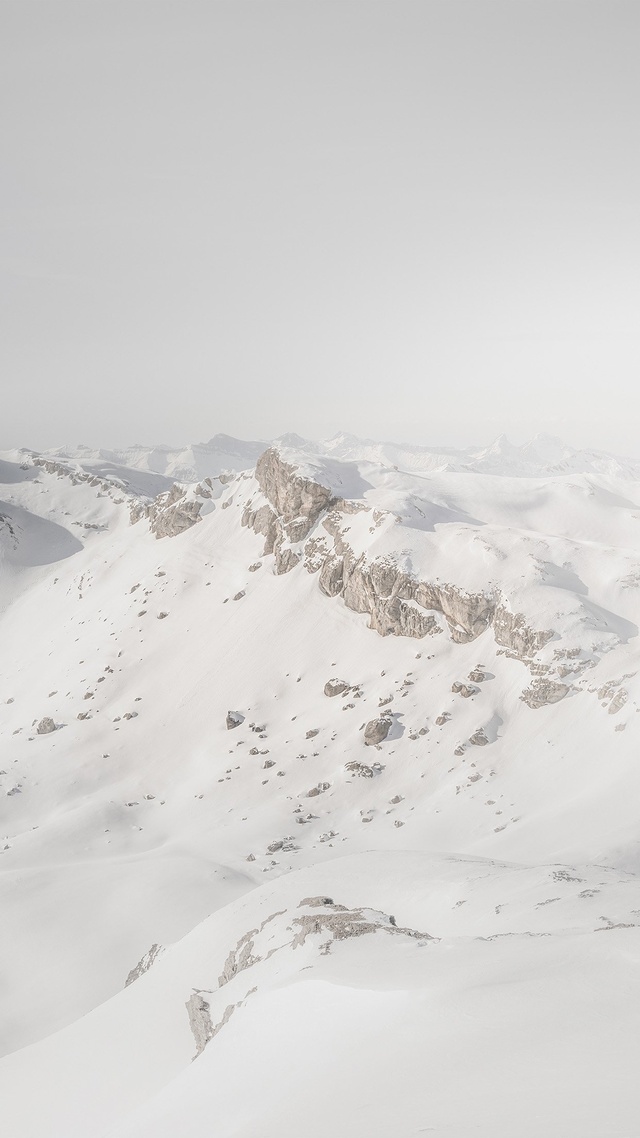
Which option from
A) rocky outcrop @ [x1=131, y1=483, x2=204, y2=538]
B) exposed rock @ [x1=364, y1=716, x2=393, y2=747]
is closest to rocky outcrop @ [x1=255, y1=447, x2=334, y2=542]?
rocky outcrop @ [x1=131, y1=483, x2=204, y2=538]

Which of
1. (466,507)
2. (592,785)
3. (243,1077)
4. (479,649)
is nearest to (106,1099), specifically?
(243,1077)

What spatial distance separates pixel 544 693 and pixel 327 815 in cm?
2011

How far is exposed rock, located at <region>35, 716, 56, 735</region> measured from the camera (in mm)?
60375

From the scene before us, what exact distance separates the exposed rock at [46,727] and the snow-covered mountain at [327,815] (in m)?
0.30

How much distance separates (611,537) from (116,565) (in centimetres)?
7894

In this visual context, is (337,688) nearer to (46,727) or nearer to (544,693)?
(544,693)

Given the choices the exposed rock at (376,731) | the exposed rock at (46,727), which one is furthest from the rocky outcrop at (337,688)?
the exposed rock at (46,727)

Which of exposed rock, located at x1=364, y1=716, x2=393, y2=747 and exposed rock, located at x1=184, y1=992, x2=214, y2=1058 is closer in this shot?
exposed rock, located at x1=184, y1=992, x2=214, y2=1058

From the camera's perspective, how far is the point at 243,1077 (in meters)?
9.39

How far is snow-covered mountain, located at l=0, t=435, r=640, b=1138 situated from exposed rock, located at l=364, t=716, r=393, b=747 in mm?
187

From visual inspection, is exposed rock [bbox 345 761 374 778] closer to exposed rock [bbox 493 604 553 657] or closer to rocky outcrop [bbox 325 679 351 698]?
rocky outcrop [bbox 325 679 351 698]

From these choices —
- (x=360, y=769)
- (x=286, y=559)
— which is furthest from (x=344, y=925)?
(x=286, y=559)

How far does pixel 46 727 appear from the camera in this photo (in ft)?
199

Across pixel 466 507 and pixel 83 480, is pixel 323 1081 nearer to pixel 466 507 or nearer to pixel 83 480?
pixel 466 507
